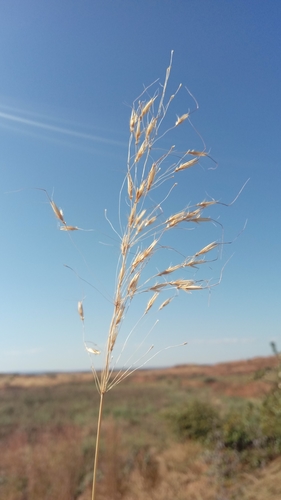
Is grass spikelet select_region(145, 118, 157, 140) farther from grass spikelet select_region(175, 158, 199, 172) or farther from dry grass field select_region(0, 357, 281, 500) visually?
dry grass field select_region(0, 357, 281, 500)

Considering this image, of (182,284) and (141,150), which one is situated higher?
(141,150)

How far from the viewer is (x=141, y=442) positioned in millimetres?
4477

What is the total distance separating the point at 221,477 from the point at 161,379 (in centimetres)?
289

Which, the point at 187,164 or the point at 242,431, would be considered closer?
the point at 187,164

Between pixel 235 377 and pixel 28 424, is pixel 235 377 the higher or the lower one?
the higher one

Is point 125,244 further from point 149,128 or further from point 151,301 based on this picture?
point 149,128

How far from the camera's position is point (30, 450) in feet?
13.8

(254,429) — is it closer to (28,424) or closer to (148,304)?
(28,424)

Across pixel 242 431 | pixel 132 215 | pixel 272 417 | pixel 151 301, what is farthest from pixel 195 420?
pixel 132 215

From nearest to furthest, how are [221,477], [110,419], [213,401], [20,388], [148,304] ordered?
[148,304], [221,477], [110,419], [213,401], [20,388]

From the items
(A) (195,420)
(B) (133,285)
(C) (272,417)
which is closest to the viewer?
(B) (133,285)

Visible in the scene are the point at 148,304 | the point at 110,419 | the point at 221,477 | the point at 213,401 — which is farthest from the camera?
the point at 213,401

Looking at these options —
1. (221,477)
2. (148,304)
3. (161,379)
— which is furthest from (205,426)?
(148,304)

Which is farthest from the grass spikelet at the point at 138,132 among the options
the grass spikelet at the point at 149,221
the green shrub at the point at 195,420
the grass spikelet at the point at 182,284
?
the green shrub at the point at 195,420
